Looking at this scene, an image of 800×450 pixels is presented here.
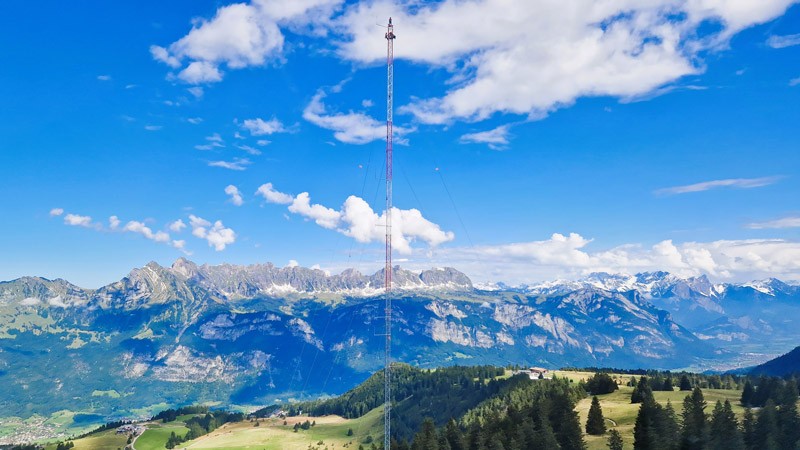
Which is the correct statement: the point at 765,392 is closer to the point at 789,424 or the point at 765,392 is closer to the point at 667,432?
the point at 789,424

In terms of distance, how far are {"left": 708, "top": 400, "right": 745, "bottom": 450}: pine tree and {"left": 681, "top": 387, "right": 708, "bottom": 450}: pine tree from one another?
5.29 ft

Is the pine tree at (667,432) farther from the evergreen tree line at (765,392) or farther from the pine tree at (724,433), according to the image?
the evergreen tree line at (765,392)

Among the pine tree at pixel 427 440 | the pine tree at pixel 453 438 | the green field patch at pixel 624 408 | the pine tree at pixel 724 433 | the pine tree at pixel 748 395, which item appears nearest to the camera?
the pine tree at pixel 724 433

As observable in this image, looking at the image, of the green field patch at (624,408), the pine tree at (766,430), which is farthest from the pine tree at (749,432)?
the green field patch at (624,408)

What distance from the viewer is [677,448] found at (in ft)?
334

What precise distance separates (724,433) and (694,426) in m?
6.49

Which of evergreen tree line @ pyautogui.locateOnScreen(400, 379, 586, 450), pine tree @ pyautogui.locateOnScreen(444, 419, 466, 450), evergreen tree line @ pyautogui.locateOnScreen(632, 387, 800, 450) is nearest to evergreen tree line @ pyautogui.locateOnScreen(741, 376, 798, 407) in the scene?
evergreen tree line @ pyautogui.locateOnScreen(632, 387, 800, 450)

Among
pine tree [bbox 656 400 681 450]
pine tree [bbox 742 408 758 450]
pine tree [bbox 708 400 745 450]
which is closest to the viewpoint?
pine tree [bbox 708 400 745 450]

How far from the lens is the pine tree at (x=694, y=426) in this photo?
100m

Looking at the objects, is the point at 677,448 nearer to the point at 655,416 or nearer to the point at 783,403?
the point at 655,416

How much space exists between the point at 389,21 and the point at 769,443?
9947cm

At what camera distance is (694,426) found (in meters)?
107

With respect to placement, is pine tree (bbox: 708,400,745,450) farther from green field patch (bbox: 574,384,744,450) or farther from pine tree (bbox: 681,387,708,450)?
green field patch (bbox: 574,384,744,450)

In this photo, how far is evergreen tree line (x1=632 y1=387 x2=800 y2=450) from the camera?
9938 cm
